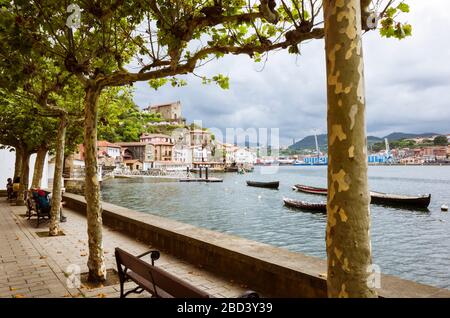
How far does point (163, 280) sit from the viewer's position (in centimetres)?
340

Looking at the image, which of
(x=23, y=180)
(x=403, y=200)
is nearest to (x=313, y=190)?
(x=403, y=200)

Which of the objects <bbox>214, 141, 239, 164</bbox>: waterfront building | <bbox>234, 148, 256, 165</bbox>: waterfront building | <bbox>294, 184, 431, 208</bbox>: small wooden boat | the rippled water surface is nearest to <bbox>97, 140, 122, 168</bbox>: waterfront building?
the rippled water surface

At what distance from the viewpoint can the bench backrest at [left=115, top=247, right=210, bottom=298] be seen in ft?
9.51

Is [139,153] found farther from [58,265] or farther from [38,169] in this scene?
[58,265]

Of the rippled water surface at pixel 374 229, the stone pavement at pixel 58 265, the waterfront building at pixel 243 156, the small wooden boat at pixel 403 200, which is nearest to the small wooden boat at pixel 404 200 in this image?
the small wooden boat at pixel 403 200

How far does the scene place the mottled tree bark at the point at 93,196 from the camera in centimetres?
577

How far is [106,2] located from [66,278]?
497 centimetres

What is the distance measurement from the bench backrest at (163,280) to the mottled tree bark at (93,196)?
1663mm

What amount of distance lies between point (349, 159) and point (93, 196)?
4.86m

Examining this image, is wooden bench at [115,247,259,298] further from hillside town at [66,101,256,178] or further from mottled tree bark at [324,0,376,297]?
hillside town at [66,101,256,178]

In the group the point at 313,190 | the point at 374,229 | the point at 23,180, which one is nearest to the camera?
the point at 23,180
